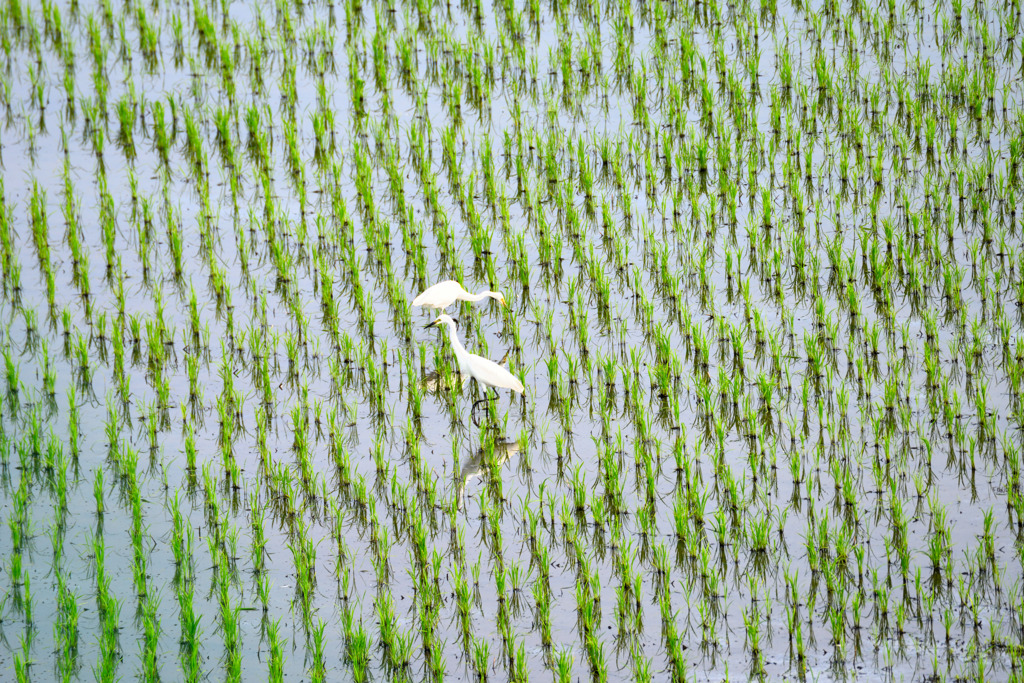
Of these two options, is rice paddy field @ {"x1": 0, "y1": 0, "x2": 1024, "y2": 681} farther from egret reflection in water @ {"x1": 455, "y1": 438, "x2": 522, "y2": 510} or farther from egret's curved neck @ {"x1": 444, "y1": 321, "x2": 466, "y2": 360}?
egret's curved neck @ {"x1": 444, "y1": 321, "x2": 466, "y2": 360}

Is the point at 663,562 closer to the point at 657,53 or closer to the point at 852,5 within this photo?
the point at 657,53

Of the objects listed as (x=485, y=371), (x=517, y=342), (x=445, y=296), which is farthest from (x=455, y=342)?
(x=517, y=342)

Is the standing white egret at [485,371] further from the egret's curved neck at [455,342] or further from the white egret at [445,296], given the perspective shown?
the white egret at [445,296]

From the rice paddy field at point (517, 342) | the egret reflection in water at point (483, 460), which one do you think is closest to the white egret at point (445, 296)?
the rice paddy field at point (517, 342)

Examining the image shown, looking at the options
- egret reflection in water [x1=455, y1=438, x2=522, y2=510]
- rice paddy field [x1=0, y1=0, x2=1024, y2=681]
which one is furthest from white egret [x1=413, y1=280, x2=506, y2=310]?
egret reflection in water [x1=455, y1=438, x2=522, y2=510]

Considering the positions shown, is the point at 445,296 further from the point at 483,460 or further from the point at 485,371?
the point at 483,460

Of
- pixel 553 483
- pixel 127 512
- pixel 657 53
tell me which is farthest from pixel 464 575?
pixel 657 53
